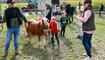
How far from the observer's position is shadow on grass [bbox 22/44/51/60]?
594cm

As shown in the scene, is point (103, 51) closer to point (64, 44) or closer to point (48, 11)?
point (64, 44)

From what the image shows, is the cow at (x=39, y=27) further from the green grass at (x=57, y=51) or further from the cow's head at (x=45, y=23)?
the green grass at (x=57, y=51)

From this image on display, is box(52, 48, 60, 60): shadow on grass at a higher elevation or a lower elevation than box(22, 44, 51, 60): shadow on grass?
lower

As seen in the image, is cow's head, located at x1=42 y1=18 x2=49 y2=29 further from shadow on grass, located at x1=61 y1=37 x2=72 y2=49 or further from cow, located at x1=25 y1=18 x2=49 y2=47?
shadow on grass, located at x1=61 y1=37 x2=72 y2=49

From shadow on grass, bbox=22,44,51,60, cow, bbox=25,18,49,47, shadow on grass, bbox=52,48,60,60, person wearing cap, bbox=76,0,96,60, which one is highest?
person wearing cap, bbox=76,0,96,60

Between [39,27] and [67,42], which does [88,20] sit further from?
[67,42]

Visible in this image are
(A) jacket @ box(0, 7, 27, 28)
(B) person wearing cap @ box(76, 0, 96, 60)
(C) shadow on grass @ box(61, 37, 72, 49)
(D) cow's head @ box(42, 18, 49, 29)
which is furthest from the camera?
(C) shadow on grass @ box(61, 37, 72, 49)

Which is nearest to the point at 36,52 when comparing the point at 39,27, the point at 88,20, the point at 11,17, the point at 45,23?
the point at 39,27

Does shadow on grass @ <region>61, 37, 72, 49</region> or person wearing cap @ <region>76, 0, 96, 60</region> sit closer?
person wearing cap @ <region>76, 0, 96, 60</region>

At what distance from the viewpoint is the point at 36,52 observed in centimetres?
648

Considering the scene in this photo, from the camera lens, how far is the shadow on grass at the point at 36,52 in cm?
594

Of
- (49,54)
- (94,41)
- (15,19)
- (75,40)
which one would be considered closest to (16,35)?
(15,19)

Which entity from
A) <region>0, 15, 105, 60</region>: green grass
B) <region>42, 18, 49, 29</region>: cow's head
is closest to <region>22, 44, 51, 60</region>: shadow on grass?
<region>0, 15, 105, 60</region>: green grass

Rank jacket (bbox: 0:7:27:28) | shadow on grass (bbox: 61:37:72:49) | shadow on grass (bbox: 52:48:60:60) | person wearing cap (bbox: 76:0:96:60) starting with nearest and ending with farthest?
person wearing cap (bbox: 76:0:96:60) → jacket (bbox: 0:7:27:28) → shadow on grass (bbox: 52:48:60:60) → shadow on grass (bbox: 61:37:72:49)
